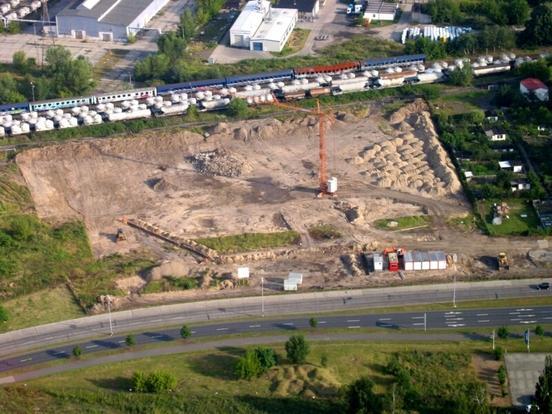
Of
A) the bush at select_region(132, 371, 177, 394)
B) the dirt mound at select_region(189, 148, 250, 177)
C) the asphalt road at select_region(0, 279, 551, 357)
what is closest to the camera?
the bush at select_region(132, 371, 177, 394)

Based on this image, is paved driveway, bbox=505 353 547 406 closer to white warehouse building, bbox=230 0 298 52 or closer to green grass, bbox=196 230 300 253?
green grass, bbox=196 230 300 253

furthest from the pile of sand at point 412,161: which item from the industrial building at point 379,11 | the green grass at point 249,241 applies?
the industrial building at point 379,11

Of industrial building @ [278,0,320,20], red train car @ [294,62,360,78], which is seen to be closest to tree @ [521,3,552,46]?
red train car @ [294,62,360,78]

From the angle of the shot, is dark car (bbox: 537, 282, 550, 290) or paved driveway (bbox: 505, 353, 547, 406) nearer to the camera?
paved driveway (bbox: 505, 353, 547, 406)

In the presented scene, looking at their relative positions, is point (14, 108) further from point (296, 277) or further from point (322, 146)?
point (296, 277)

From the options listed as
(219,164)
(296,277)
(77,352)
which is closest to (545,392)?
(296,277)
